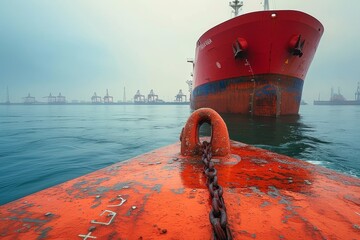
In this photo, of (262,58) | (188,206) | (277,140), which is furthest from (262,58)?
(188,206)

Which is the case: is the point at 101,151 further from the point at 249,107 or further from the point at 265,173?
the point at 249,107

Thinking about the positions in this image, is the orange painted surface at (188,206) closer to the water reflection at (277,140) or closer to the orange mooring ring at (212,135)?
the orange mooring ring at (212,135)

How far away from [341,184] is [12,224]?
2.56 m

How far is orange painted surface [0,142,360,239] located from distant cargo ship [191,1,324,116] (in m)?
8.42

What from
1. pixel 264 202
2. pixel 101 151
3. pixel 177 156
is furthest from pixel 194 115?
pixel 101 151

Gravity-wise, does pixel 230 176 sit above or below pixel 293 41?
below

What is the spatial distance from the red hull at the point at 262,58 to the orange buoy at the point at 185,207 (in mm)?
8415

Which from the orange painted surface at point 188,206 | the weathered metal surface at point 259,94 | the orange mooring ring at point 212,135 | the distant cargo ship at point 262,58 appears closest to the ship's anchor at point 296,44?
the distant cargo ship at point 262,58

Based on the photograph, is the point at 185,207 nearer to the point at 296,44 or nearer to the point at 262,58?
the point at 262,58

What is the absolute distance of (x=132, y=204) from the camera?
1.30 metres

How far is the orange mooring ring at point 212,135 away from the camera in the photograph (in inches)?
99.9

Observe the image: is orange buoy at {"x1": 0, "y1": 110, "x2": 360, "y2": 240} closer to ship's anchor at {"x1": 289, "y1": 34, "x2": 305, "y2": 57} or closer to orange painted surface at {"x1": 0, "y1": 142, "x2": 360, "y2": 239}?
orange painted surface at {"x1": 0, "y1": 142, "x2": 360, "y2": 239}

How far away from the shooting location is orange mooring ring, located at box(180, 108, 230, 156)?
254 cm

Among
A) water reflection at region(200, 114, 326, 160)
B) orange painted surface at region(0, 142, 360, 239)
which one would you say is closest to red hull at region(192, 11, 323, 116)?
water reflection at region(200, 114, 326, 160)
